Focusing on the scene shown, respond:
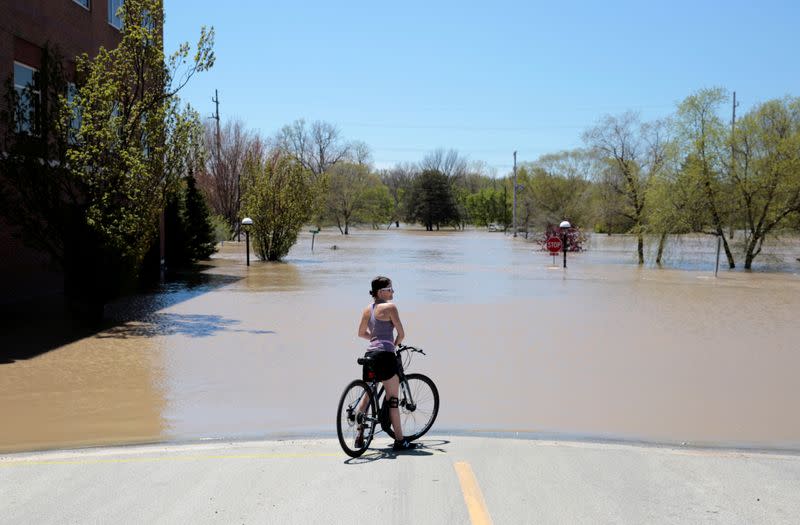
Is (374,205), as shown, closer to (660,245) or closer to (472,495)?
(660,245)

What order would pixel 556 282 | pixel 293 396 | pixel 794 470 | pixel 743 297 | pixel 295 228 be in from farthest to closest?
pixel 295 228 → pixel 556 282 → pixel 743 297 → pixel 293 396 → pixel 794 470

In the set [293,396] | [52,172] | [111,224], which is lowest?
[293,396]

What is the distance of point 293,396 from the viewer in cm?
977

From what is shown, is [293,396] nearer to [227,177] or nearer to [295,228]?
[295,228]

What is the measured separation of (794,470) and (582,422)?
2358mm

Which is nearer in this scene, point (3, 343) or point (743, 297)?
point (3, 343)

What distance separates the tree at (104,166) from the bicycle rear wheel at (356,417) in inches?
404

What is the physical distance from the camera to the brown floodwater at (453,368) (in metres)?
8.45

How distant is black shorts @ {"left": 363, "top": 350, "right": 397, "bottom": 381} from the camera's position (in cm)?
701

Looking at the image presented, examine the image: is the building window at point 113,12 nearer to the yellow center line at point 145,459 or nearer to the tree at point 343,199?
the yellow center line at point 145,459

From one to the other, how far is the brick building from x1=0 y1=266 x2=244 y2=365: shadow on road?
0.48 metres

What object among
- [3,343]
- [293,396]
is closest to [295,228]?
[3,343]

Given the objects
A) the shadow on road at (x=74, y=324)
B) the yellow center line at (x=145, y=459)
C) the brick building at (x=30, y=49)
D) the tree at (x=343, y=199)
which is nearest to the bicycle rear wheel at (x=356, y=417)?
the yellow center line at (x=145, y=459)

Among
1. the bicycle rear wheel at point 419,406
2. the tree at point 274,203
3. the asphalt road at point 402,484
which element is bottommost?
the asphalt road at point 402,484
